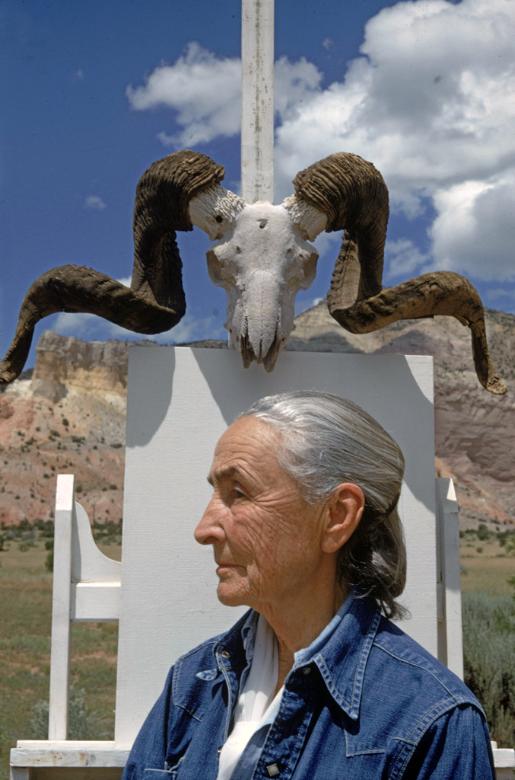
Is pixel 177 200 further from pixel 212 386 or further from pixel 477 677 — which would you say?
pixel 477 677

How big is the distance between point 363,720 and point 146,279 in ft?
8.44

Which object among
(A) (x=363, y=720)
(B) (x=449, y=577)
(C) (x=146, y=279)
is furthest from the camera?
(C) (x=146, y=279)

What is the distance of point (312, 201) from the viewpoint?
3.71 meters

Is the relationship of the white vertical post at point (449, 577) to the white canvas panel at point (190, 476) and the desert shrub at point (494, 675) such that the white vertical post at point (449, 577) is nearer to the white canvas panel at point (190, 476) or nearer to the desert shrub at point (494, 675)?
the white canvas panel at point (190, 476)

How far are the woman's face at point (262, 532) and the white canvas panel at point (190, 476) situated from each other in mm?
1713

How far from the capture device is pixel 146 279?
12.7 feet

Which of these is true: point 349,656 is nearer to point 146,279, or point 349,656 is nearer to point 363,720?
point 363,720

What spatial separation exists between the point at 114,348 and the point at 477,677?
4683 centimetres

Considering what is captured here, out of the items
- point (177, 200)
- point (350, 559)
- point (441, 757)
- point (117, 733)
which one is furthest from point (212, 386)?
point (441, 757)

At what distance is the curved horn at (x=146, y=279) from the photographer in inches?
146

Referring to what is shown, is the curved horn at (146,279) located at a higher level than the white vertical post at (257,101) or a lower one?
lower

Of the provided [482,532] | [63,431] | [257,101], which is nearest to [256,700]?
[257,101]

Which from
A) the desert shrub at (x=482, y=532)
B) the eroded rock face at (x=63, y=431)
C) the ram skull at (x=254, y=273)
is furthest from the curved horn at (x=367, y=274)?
the eroded rock face at (x=63, y=431)

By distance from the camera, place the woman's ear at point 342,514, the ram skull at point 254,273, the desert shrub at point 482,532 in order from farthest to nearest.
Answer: the desert shrub at point 482,532 < the ram skull at point 254,273 < the woman's ear at point 342,514
